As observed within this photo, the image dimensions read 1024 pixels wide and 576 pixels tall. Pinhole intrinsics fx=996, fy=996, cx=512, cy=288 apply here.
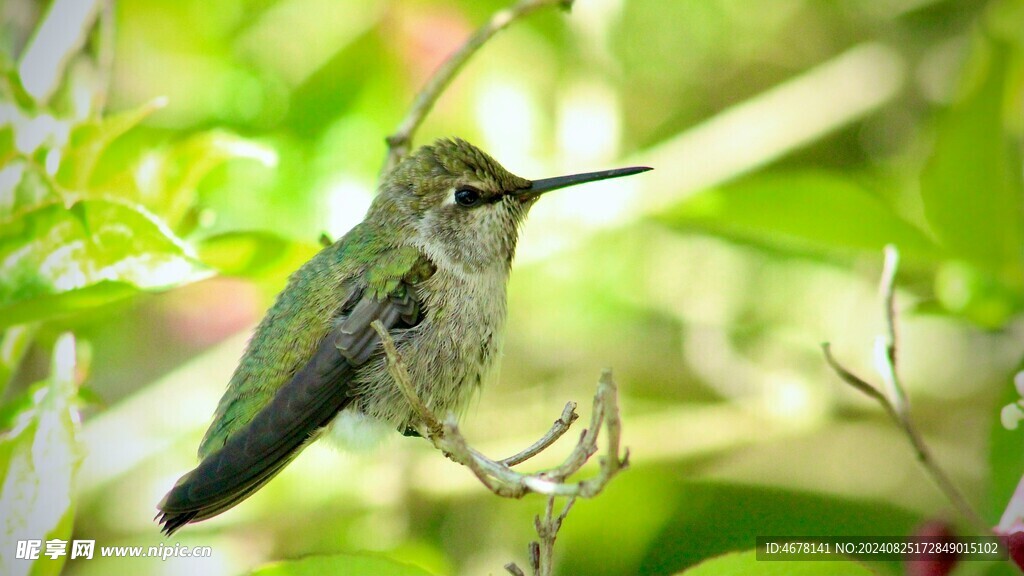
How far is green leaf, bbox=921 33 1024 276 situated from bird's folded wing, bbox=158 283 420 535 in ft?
3.72

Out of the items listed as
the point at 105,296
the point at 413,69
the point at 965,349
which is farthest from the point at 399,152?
the point at 965,349

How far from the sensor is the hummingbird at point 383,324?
1773 mm

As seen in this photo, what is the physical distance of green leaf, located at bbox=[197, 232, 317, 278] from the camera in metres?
1.92

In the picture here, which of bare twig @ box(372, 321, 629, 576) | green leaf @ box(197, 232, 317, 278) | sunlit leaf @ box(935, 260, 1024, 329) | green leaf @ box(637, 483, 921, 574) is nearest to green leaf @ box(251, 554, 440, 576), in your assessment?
bare twig @ box(372, 321, 629, 576)

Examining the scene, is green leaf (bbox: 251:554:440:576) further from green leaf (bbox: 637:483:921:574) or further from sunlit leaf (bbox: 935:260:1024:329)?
green leaf (bbox: 637:483:921:574)

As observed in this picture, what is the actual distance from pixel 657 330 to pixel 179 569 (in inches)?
58.8

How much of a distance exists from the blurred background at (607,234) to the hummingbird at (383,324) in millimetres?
162

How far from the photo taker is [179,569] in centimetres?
245

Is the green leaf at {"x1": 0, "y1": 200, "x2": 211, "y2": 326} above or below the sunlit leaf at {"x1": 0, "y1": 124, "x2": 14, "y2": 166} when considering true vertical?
below

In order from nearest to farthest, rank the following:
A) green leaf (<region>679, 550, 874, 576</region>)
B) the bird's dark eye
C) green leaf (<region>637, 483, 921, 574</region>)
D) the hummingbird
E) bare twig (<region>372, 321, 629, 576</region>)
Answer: bare twig (<region>372, 321, 629, 576</region>) < green leaf (<region>679, 550, 874, 576</region>) < the hummingbird < the bird's dark eye < green leaf (<region>637, 483, 921, 574</region>)

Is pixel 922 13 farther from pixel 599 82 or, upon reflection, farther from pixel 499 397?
pixel 499 397

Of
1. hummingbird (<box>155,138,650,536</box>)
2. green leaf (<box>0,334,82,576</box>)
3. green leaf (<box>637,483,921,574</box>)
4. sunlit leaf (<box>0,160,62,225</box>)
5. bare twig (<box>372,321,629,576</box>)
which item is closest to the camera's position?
bare twig (<box>372,321,629,576</box>)

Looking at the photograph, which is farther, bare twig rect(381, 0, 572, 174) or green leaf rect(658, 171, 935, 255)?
green leaf rect(658, 171, 935, 255)

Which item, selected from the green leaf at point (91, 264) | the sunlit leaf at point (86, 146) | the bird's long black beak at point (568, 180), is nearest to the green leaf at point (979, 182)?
the bird's long black beak at point (568, 180)
